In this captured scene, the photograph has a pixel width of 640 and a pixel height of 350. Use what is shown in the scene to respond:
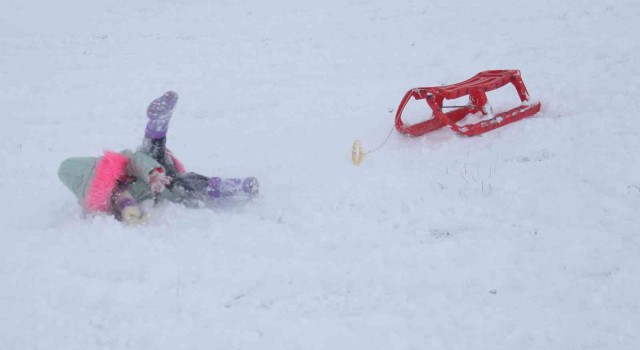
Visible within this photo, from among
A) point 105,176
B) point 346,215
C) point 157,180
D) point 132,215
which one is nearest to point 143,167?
point 157,180

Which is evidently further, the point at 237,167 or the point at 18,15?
the point at 18,15

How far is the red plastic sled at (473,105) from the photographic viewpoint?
22.0 ft

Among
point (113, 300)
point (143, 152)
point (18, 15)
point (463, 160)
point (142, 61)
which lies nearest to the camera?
point (113, 300)

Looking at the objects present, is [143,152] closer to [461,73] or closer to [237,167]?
[237,167]

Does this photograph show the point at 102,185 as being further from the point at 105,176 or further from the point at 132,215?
the point at 132,215

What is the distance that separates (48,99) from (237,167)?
16.2 ft

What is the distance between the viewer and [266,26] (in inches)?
549

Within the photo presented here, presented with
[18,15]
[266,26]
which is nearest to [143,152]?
[266,26]

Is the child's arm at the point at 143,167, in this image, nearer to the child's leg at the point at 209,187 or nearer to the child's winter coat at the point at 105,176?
the child's winter coat at the point at 105,176

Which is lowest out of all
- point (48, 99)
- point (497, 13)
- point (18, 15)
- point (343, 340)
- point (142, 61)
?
point (343, 340)

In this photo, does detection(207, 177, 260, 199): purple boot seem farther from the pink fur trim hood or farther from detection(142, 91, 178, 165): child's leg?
the pink fur trim hood

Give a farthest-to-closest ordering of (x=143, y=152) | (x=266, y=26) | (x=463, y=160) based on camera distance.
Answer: (x=266, y=26), (x=463, y=160), (x=143, y=152)

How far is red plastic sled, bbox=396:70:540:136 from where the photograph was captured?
6.71 metres

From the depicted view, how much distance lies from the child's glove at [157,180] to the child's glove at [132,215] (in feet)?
0.85
